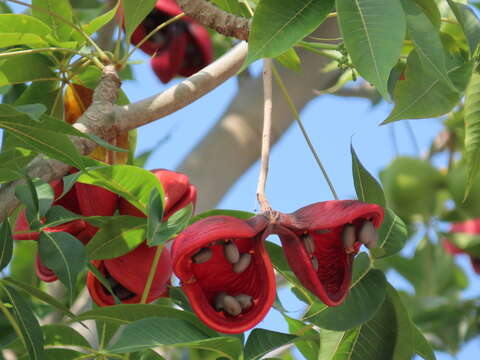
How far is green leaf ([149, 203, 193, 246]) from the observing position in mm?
684

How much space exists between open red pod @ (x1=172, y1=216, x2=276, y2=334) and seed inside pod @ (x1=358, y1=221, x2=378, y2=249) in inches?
3.0

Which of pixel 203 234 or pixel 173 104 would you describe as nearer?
pixel 203 234

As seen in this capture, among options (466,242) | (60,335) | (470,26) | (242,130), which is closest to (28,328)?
(60,335)

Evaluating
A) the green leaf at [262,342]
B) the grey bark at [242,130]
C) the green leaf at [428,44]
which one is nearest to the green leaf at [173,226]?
the green leaf at [262,342]

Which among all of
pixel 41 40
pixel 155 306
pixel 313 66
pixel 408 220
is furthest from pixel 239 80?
→ pixel 155 306

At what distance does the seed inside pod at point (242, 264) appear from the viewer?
0.70 meters

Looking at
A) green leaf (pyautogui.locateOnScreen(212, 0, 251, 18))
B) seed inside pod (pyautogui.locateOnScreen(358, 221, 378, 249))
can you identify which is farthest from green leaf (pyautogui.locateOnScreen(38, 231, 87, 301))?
green leaf (pyautogui.locateOnScreen(212, 0, 251, 18))

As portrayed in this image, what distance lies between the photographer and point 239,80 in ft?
5.89

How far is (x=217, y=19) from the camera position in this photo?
88 cm

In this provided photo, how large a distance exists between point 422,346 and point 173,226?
267mm

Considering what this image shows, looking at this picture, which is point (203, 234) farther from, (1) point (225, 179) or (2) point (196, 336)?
(1) point (225, 179)

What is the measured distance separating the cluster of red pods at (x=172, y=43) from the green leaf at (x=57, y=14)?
231mm

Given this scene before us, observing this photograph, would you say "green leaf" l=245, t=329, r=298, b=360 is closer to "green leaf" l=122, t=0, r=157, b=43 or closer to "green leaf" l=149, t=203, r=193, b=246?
"green leaf" l=149, t=203, r=193, b=246

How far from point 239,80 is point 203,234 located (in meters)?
1.17
